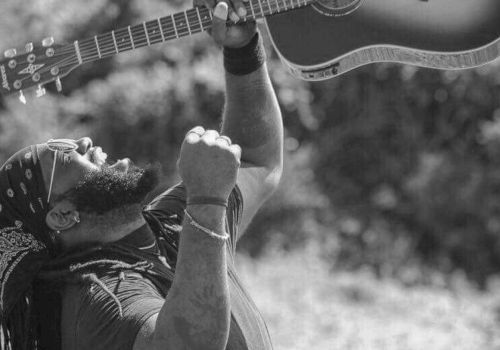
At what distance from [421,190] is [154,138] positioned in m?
2.16

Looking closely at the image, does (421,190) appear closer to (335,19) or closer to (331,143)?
(331,143)

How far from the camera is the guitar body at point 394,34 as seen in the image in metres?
2.89

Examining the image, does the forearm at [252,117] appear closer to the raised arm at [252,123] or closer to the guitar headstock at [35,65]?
the raised arm at [252,123]

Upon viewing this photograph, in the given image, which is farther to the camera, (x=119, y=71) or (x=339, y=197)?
(x=339, y=197)

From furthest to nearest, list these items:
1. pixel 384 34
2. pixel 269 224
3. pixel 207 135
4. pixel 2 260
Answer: pixel 269 224
pixel 384 34
pixel 2 260
pixel 207 135

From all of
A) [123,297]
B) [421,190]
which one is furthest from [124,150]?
[123,297]

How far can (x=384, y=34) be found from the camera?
9.60 feet

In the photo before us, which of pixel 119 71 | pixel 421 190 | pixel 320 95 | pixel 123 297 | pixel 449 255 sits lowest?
pixel 449 255

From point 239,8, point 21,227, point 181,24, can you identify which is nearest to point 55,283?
point 21,227

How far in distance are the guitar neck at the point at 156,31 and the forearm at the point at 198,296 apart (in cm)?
71

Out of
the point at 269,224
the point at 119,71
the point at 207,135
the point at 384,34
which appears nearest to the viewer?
the point at 207,135

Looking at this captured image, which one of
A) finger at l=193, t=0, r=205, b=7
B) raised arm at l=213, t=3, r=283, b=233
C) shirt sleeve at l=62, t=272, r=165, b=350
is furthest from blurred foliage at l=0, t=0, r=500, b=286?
shirt sleeve at l=62, t=272, r=165, b=350

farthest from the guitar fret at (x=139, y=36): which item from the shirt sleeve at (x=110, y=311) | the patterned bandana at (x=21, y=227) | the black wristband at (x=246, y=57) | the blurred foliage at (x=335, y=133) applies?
the blurred foliage at (x=335, y=133)

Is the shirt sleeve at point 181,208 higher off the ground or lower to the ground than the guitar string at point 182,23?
lower
